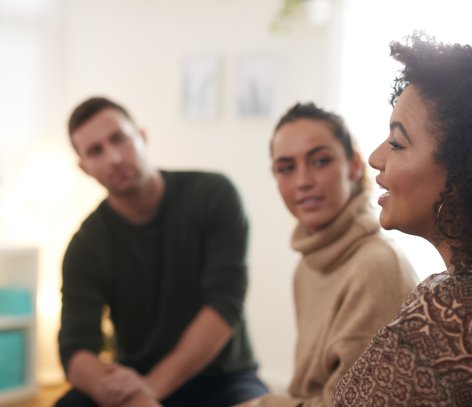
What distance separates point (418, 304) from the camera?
31.9 inches

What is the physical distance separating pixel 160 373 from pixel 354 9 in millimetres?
1956

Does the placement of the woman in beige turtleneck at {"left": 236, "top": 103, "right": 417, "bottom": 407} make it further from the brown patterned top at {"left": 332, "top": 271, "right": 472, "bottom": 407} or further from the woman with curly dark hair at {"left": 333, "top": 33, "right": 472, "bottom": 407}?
the brown patterned top at {"left": 332, "top": 271, "right": 472, "bottom": 407}

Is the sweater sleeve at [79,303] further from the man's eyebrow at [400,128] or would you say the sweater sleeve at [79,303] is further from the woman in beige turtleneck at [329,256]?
the man's eyebrow at [400,128]

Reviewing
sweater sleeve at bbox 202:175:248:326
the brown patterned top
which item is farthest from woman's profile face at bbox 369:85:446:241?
sweater sleeve at bbox 202:175:248:326

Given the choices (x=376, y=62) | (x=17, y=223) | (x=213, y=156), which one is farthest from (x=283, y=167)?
(x=17, y=223)

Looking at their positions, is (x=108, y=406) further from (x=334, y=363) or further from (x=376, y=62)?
(x=376, y=62)

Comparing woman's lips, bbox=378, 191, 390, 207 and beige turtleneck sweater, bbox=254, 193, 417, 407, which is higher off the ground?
woman's lips, bbox=378, 191, 390, 207

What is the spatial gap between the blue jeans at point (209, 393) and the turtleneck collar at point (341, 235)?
0.53 meters

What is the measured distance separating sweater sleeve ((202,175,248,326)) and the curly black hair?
3.13 ft

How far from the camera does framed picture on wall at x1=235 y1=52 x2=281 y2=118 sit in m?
3.32

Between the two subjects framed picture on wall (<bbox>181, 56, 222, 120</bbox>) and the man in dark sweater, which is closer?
the man in dark sweater

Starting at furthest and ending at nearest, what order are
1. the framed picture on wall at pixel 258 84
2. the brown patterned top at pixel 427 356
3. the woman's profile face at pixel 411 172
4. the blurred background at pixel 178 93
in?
1. the framed picture on wall at pixel 258 84
2. the blurred background at pixel 178 93
3. the woman's profile face at pixel 411 172
4. the brown patterned top at pixel 427 356

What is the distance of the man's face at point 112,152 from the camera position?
1.86 meters

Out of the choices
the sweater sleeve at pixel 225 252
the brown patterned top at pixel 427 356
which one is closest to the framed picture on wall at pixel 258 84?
the sweater sleeve at pixel 225 252
